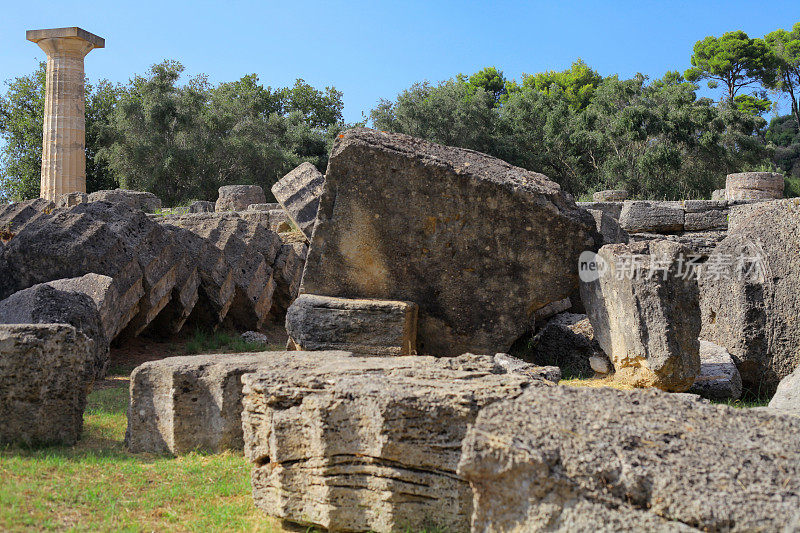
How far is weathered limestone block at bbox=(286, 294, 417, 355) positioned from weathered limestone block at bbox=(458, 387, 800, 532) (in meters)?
2.74

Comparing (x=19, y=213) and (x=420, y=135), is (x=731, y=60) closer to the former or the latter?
(x=420, y=135)

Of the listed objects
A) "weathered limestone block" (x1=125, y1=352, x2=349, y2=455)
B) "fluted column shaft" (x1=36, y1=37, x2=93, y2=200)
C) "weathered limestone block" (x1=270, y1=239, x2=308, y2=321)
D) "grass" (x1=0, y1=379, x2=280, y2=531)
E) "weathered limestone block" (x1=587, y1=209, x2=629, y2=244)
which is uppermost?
"fluted column shaft" (x1=36, y1=37, x2=93, y2=200)

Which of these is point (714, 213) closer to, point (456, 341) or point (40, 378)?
point (456, 341)

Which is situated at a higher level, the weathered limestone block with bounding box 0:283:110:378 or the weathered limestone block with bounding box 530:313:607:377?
the weathered limestone block with bounding box 0:283:110:378

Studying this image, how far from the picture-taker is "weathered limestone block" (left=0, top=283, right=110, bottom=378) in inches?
228

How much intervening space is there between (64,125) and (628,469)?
22.2m

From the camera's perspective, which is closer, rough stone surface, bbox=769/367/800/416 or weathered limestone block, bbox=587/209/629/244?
rough stone surface, bbox=769/367/800/416

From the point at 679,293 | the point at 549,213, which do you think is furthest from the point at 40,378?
the point at 679,293

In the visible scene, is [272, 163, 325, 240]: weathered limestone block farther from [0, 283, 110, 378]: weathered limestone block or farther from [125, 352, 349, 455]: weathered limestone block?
[125, 352, 349, 455]: weathered limestone block

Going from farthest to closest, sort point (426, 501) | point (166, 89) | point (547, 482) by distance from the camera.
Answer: point (166, 89)
point (426, 501)
point (547, 482)

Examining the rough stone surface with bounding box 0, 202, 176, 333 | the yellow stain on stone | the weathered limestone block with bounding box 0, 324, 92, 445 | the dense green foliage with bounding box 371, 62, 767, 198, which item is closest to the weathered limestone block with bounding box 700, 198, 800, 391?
the yellow stain on stone

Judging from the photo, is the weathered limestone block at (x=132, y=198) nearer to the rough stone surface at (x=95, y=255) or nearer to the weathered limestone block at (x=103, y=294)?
the rough stone surface at (x=95, y=255)

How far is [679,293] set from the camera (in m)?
5.13

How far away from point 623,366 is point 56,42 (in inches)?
772
